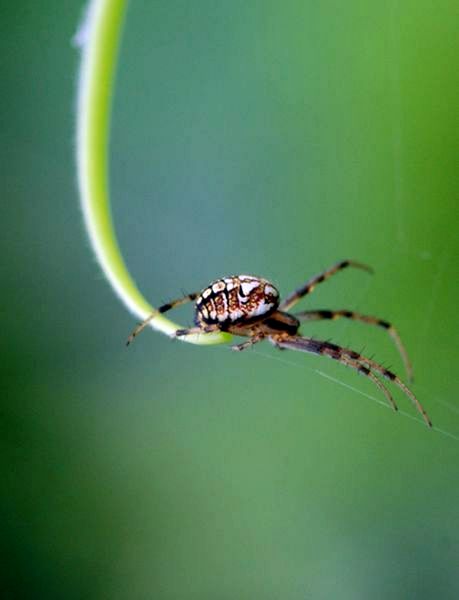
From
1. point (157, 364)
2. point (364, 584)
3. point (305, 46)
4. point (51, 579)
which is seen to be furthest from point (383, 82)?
point (51, 579)

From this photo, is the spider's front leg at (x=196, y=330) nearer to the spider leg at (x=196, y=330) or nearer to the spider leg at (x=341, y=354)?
the spider leg at (x=196, y=330)

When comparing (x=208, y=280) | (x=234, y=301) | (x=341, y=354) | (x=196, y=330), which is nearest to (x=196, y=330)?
(x=196, y=330)

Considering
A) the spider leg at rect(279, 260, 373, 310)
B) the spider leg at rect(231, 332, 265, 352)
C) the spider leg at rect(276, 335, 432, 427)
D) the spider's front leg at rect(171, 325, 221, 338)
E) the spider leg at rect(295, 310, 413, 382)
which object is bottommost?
the spider's front leg at rect(171, 325, 221, 338)

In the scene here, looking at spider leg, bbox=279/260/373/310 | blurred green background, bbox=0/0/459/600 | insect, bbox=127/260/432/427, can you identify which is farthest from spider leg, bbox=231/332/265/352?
blurred green background, bbox=0/0/459/600

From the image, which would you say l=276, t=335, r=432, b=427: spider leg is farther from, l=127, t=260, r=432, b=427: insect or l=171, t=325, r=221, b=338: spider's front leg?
l=171, t=325, r=221, b=338: spider's front leg

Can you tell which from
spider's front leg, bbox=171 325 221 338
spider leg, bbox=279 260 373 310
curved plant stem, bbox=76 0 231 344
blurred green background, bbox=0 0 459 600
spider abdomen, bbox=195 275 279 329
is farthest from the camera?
blurred green background, bbox=0 0 459 600

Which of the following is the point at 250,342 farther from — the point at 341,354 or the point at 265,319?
the point at 341,354
